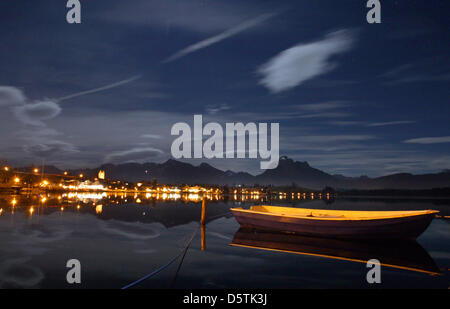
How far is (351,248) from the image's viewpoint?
18.4 meters

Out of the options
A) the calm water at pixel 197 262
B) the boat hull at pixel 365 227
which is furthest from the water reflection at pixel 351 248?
the boat hull at pixel 365 227

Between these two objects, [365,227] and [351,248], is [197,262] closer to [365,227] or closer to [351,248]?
[351,248]

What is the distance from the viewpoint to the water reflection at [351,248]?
1545 cm

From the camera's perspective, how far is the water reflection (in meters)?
15.5

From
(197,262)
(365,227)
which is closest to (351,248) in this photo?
(365,227)

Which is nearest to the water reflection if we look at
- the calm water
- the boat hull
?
the calm water

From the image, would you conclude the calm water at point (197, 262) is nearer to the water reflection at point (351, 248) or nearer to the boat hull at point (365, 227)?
the water reflection at point (351, 248)
